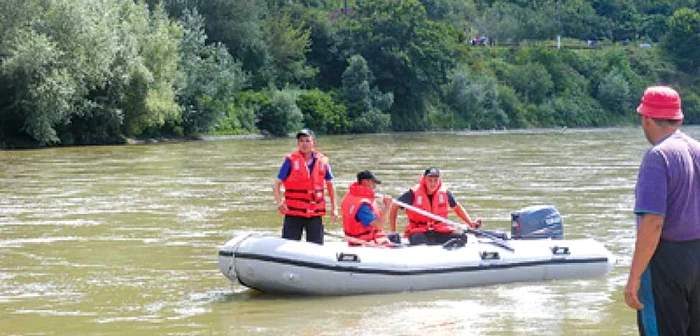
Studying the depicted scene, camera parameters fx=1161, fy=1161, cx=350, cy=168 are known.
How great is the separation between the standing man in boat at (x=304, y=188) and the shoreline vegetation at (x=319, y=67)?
83.8 ft

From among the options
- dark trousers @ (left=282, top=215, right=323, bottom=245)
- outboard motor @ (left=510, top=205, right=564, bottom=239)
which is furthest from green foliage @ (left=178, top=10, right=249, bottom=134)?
dark trousers @ (left=282, top=215, right=323, bottom=245)

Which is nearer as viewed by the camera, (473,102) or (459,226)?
(459,226)

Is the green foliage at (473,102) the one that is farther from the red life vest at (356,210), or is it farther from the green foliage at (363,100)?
the red life vest at (356,210)

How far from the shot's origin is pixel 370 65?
60250 millimetres

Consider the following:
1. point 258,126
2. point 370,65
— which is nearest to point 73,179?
point 258,126

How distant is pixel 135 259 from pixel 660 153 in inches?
325

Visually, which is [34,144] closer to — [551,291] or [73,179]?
[73,179]

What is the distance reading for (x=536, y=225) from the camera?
11320 millimetres

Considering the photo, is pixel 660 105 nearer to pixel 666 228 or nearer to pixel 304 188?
pixel 666 228

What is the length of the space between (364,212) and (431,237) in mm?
1053

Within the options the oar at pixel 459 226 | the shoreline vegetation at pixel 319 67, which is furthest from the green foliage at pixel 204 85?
the oar at pixel 459 226

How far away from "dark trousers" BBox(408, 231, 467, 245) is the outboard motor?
777 millimetres

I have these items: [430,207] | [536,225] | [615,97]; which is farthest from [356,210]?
[615,97]

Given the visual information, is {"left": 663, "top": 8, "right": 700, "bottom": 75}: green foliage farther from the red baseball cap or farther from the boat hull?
the red baseball cap
